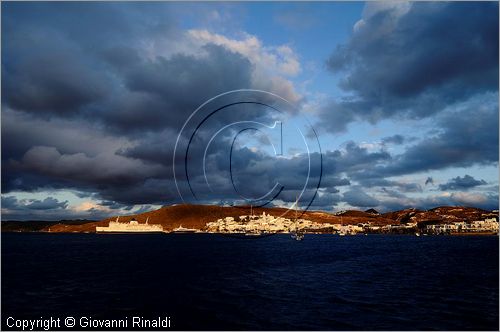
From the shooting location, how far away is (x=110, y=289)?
5981cm

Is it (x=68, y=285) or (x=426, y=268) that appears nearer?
(x=68, y=285)

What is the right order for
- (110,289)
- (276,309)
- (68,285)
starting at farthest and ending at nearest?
(68,285) → (110,289) → (276,309)

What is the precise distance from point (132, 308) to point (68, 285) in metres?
24.6

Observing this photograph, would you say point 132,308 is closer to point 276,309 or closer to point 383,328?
point 276,309

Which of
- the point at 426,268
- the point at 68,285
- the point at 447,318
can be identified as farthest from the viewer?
the point at 426,268

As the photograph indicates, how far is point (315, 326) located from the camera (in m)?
39.0

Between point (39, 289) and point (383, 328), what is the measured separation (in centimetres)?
5467

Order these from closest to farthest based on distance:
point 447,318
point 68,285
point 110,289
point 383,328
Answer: point 383,328
point 447,318
point 110,289
point 68,285

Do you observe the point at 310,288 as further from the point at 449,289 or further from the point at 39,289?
the point at 39,289

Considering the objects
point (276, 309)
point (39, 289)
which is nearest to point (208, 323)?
point (276, 309)

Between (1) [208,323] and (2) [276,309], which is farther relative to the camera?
(2) [276,309]

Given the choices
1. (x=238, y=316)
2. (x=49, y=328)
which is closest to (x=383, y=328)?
(x=238, y=316)

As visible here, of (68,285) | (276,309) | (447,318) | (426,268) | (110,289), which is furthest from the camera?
(426,268)

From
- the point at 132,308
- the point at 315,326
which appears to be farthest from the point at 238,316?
the point at 132,308
